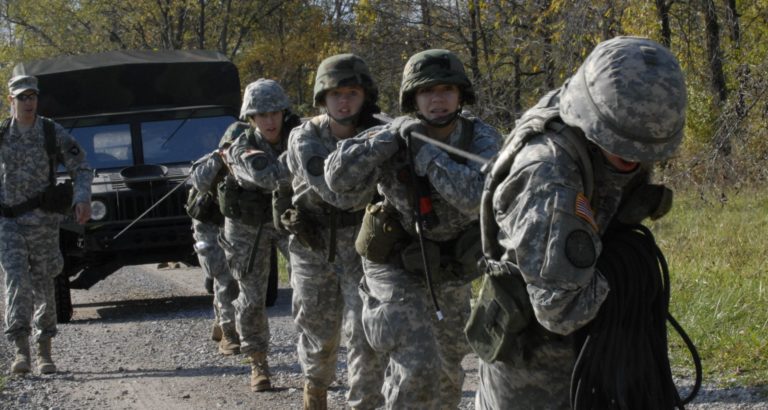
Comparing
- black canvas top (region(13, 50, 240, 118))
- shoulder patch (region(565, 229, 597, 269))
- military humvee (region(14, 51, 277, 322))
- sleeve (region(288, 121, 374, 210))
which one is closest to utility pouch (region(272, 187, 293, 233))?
sleeve (region(288, 121, 374, 210))

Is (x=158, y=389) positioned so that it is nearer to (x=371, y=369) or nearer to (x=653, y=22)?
(x=371, y=369)

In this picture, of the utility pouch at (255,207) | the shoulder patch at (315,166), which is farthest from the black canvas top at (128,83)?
the shoulder patch at (315,166)

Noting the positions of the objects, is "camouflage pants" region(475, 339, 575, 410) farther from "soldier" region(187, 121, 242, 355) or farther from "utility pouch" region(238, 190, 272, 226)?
"soldier" region(187, 121, 242, 355)

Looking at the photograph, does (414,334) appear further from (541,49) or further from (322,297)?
(541,49)

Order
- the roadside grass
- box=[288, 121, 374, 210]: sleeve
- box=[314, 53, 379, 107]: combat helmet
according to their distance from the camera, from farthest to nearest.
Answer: the roadside grass < box=[314, 53, 379, 107]: combat helmet < box=[288, 121, 374, 210]: sleeve

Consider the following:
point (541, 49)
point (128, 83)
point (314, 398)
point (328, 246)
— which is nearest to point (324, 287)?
point (328, 246)

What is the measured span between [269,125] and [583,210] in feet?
14.5

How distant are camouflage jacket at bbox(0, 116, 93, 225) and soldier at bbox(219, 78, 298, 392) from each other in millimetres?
1310

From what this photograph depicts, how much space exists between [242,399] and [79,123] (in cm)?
557

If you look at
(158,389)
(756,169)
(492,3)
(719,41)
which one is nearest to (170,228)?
(158,389)

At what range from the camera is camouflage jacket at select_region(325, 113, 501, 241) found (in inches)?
177

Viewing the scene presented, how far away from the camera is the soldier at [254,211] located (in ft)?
23.5

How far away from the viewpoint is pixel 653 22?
12.6 m

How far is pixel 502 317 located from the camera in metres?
3.29
